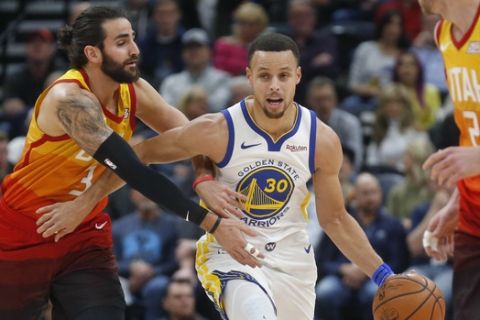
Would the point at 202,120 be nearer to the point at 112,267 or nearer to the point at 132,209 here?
the point at 112,267

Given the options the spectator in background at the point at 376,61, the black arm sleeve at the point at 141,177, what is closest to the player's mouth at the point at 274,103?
the black arm sleeve at the point at 141,177

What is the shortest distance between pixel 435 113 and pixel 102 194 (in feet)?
21.8

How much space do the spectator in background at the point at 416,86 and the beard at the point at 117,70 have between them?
5982mm

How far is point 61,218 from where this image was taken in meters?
6.43

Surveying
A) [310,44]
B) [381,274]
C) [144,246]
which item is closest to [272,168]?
[381,274]

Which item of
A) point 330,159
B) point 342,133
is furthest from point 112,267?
point 342,133

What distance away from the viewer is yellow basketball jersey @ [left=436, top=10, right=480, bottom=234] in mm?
6488

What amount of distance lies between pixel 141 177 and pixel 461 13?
213 centimetres

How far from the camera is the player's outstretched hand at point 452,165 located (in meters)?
6.06

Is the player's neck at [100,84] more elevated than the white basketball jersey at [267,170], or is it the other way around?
the player's neck at [100,84]

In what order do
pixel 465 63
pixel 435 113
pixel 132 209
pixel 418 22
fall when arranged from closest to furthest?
pixel 465 63, pixel 132 209, pixel 435 113, pixel 418 22

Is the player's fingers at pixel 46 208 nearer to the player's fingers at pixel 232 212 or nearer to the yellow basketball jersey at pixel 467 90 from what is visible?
the player's fingers at pixel 232 212

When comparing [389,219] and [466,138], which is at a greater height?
[466,138]

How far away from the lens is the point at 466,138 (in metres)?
6.64
